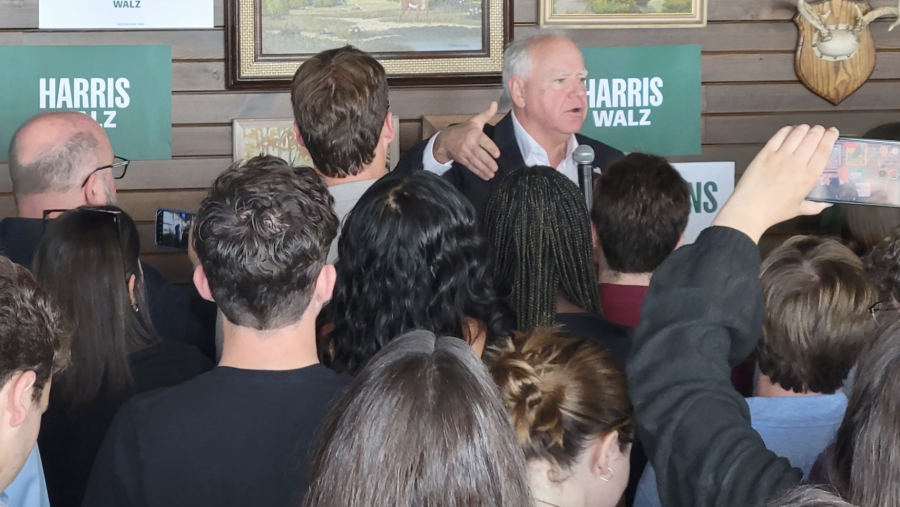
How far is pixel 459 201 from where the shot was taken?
61.6 inches

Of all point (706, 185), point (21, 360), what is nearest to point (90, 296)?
point (21, 360)

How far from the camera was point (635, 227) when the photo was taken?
178 centimetres

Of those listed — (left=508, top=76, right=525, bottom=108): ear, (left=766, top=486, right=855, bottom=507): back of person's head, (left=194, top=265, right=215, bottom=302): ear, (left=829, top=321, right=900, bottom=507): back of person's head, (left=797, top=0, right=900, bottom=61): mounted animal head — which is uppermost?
(left=797, top=0, right=900, bottom=61): mounted animal head

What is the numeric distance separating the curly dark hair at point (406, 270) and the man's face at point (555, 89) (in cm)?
130

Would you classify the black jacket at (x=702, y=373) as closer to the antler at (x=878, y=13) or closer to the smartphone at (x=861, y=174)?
the smartphone at (x=861, y=174)

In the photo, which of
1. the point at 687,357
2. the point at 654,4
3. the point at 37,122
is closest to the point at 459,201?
the point at 687,357

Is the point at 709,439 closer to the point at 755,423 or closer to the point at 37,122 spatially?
the point at 755,423

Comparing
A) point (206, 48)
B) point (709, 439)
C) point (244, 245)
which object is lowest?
point (709, 439)

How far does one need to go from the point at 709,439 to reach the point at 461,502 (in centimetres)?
26

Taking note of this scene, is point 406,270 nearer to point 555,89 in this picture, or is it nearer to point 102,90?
point 555,89

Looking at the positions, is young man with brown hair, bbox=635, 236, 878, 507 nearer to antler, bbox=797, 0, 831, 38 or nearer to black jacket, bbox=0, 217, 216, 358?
black jacket, bbox=0, 217, 216, 358

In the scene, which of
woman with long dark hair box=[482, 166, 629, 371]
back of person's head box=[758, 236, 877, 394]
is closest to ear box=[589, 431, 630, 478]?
back of person's head box=[758, 236, 877, 394]

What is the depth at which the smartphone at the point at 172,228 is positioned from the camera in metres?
2.45

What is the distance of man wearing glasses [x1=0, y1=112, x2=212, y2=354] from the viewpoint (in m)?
2.04
